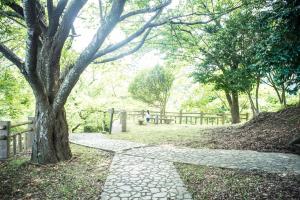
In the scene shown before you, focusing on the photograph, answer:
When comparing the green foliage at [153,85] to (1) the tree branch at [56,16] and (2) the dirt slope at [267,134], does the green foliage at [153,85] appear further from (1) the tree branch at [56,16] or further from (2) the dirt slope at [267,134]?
(1) the tree branch at [56,16]

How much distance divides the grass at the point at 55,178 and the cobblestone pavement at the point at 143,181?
29cm

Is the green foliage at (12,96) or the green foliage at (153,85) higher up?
the green foliage at (153,85)

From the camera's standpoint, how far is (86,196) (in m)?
5.35

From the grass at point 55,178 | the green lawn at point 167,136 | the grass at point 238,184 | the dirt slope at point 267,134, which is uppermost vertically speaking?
the dirt slope at point 267,134

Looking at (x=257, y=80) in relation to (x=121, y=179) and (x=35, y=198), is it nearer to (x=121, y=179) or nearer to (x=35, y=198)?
(x=121, y=179)

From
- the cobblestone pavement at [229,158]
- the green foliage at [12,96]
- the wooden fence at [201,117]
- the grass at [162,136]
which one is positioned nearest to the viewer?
the cobblestone pavement at [229,158]

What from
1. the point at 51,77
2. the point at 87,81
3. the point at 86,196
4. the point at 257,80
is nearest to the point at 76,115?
the point at 87,81

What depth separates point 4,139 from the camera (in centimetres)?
795

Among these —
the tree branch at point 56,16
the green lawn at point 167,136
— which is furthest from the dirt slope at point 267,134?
the tree branch at point 56,16

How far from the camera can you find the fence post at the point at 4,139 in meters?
7.87

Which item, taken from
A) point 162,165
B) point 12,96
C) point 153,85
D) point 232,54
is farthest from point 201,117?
point 162,165

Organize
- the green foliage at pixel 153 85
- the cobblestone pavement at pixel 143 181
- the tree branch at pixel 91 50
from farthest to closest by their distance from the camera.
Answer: the green foliage at pixel 153 85 → the tree branch at pixel 91 50 → the cobblestone pavement at pixel 143 181

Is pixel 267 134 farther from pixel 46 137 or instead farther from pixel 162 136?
pixel 46 137

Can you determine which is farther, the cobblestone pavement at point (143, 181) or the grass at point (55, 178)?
the grass at point (55, 178)
